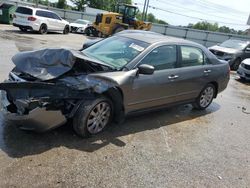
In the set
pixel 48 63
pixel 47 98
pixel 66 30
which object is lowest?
pixel 66 30

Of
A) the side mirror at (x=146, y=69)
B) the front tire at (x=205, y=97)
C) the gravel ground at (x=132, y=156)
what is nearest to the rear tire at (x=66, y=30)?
the front tire at (x=205, y=97)

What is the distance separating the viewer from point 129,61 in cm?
520

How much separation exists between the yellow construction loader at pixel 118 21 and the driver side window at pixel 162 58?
19397 millimetres

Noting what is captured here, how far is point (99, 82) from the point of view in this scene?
454 centimetres

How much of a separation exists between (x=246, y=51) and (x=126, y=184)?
581 inches

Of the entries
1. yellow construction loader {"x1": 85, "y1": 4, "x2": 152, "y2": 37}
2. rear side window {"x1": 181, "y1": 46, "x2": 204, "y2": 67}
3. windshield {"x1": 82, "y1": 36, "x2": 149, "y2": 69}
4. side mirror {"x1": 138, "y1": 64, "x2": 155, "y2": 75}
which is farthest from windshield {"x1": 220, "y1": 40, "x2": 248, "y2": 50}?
side mirror {"x1": 138, "y1": 64, "x2": 155, "y2": 75}

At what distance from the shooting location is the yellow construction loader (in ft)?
81.8

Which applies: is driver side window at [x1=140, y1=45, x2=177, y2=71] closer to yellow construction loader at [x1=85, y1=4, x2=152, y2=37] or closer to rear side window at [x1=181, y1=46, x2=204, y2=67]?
rear side window at [x1=181, y1=46, x2=204, y2=67]

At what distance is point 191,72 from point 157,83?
1.14m

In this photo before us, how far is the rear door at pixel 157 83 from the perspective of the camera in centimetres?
519

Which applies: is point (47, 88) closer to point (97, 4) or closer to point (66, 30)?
point (66, 30)

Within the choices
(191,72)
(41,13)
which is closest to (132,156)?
(191,72)

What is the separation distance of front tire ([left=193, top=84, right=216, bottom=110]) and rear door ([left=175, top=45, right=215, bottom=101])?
0.21 meters

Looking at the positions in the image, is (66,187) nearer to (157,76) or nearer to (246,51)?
(157,76)
